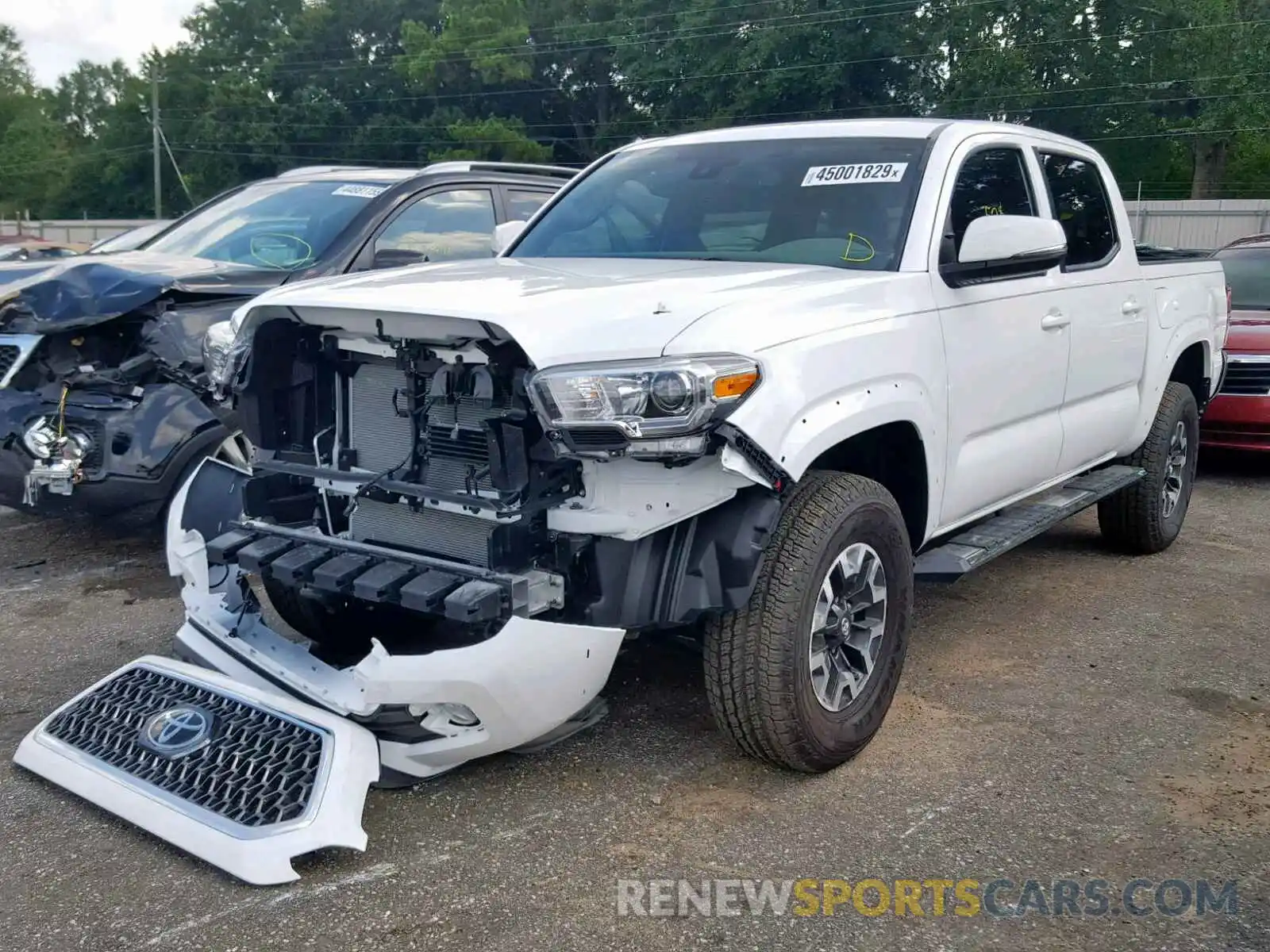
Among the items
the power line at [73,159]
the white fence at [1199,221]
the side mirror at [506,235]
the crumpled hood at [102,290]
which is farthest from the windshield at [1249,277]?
the power line at [73,159]

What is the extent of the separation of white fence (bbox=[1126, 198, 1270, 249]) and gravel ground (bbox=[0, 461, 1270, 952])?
27881 millimetres

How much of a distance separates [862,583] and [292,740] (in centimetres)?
164

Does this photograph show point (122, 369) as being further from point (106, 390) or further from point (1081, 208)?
point (1081, 208)

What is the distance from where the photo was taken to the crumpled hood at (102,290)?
5160mm

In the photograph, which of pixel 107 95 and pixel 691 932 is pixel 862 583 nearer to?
pixel 691 932

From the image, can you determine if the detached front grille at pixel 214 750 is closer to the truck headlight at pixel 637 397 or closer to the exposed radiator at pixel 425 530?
the exposed radiator at pixel 425 530

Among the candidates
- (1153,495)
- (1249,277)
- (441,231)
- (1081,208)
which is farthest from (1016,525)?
(1249,277)

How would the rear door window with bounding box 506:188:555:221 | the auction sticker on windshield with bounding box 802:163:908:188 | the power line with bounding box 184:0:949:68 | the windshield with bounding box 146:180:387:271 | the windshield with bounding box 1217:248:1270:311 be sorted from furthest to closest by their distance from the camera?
the power line with bounding box 184:0:949:68
the windshield with bounding box 1217:248:1270:311
the rear door window with bounding box 506:188:555:221
the windshield with bounding box 146:180:387:271
the auction sticker on windshield with bounding box 802:163:908:188

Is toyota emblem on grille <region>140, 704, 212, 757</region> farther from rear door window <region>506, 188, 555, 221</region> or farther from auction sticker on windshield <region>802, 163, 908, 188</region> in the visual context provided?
rear door window <region>506, 188, 555, 221</region>

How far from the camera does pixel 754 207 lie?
4.23 meters

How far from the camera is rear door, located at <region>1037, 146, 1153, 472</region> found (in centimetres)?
474

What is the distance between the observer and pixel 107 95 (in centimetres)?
9706

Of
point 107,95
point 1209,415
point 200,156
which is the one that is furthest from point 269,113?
point 1209,415

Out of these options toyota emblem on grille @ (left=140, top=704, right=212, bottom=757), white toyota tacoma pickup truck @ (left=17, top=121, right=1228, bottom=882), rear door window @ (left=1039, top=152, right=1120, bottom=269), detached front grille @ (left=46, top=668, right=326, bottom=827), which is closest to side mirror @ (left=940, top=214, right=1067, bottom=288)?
white toyota tacoma pickup truck @ (left=17, top=121, right=1228, bottom=882)
